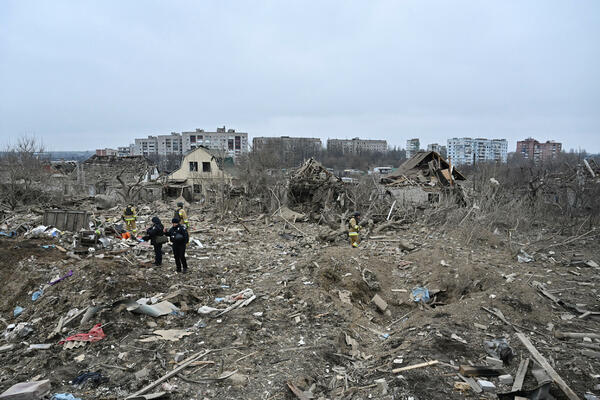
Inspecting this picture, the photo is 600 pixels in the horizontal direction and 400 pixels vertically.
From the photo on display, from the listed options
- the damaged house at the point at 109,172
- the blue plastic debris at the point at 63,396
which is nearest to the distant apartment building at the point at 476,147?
the damaged house at the point at 109,172

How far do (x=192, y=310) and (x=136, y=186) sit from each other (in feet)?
64.7

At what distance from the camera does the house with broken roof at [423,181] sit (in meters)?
17.5

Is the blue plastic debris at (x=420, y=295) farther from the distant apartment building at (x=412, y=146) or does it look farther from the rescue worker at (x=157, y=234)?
the distant apartment building at (x=412, y=146)

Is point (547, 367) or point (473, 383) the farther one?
point (547, 367)

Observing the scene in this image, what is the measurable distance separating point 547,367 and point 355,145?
92.9 metres

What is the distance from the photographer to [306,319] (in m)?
6.02

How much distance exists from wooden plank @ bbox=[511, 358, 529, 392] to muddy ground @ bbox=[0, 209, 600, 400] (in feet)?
0.32

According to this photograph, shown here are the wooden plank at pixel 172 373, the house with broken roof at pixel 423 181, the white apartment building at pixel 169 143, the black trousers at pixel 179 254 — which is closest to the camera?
the wooden plank at pixel 172 373

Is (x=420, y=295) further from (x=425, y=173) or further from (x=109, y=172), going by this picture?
(x=109, y=172)

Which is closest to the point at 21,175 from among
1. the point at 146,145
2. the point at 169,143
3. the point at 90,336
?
the point at 90,336

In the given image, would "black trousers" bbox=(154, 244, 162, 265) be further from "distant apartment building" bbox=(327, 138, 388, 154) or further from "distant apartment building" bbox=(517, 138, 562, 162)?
"distant apartment building" bbox=(517, 138, 562, 162)

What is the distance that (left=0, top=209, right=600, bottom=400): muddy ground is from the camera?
4254 millimetres

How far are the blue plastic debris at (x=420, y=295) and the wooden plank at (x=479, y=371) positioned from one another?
2921mm

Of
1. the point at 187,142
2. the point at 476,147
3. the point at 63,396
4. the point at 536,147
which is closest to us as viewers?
the point at 63,396
